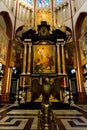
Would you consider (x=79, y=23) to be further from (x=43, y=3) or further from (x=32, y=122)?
(x=32, y=122)

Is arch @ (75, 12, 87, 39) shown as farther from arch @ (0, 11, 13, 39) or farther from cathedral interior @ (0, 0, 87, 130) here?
arch @ (0, 11, 13, 39)

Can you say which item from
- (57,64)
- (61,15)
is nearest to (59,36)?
(57,64)

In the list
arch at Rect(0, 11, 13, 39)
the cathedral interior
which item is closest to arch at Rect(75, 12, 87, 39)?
the cathedral interior

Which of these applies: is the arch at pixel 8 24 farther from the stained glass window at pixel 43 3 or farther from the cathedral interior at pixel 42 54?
the stained glass window at pixel 43 3

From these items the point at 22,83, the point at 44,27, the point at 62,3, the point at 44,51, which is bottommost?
the point at 22,83

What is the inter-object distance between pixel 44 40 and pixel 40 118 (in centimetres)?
869

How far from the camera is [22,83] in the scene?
9461 mm

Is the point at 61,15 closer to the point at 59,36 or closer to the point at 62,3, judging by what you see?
the point at 62,3

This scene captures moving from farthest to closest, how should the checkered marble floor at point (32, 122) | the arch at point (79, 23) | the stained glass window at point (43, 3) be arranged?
the stained glass window at point (43, 3)
the arch at point (79, 23)
the checkered marble floor at point (32, 122)

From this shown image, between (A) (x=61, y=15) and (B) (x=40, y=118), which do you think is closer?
(B) (x=40, y=118)

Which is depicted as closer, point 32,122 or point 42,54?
point 32,122

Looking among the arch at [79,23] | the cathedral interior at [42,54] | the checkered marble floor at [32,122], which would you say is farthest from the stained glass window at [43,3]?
the checkered marble floor at [32,122]

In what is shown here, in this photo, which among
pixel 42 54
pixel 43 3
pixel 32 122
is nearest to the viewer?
pixel 32 122

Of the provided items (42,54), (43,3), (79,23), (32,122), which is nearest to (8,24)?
(42,54)
